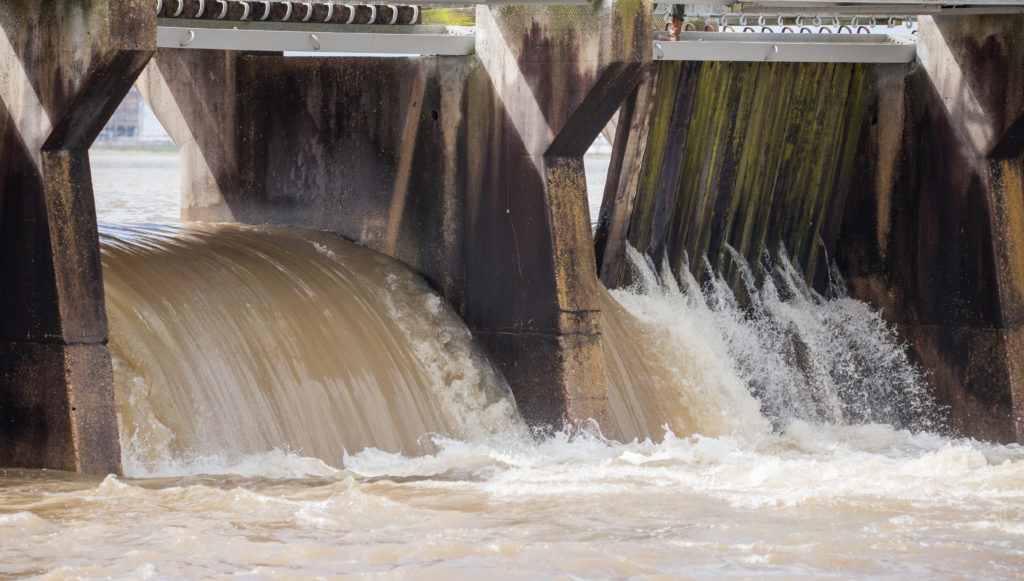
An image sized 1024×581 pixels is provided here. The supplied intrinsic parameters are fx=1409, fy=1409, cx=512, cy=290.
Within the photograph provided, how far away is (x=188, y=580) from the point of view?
203 inches

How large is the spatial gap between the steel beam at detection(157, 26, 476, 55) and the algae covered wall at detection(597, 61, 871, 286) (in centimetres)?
210

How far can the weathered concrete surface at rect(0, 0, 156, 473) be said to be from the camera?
21.9 feet

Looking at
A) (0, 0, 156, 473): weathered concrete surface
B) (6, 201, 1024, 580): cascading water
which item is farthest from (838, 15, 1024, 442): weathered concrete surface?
(0, 0, 156, 473): weathered concrete surface

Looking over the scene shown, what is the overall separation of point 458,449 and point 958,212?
4.50 meters

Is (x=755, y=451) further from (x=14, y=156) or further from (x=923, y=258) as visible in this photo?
(x=14, y=156)

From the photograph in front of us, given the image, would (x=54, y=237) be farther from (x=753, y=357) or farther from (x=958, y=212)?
(x=958, y=212)

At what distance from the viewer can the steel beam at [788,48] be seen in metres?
9.83

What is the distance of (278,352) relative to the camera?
8.13 meters

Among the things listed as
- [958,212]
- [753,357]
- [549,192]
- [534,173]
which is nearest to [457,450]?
[549,192]

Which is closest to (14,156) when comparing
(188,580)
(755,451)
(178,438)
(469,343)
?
(178,438)

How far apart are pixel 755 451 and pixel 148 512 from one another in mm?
4187

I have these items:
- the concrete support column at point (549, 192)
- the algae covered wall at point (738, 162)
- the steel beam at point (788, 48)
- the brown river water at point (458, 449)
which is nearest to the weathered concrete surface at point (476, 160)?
the concrete support column at point (549, 192)

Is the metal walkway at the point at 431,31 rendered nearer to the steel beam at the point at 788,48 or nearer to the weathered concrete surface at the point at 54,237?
the steel beam at the point at 788,48

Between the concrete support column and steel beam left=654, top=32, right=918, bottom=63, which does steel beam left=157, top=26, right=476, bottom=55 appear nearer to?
the concrete support column
